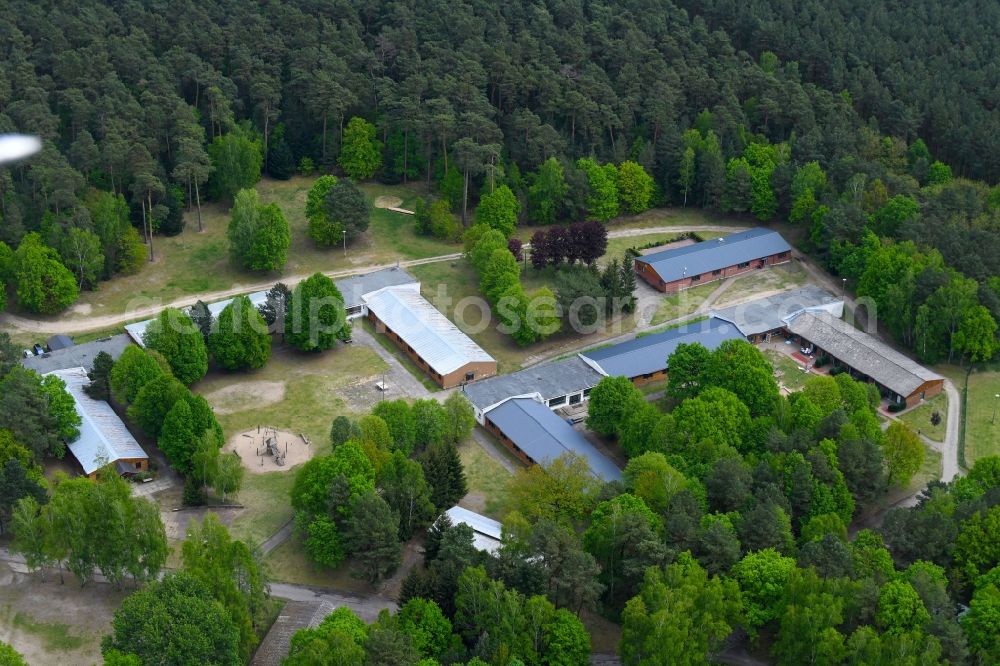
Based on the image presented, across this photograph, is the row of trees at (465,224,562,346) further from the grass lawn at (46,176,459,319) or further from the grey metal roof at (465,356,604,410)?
the grass lawn at (46,176,459,319)

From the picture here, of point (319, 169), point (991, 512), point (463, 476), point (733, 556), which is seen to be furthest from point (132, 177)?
point (991, 512)

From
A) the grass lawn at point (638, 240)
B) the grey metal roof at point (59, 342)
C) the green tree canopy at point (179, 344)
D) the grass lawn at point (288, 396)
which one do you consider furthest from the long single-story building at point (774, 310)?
the grey metal roof at point (59, 342)

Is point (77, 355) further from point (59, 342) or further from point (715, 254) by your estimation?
point (715, 254)

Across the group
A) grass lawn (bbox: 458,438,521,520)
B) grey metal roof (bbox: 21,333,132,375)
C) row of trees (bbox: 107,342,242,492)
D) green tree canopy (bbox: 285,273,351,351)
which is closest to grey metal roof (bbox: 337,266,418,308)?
green tree canopy (bbox: 285,273,351,351)

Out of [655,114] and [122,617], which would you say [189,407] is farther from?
[655,114]

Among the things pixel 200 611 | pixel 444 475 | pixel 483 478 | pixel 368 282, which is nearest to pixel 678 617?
pixel 444 475

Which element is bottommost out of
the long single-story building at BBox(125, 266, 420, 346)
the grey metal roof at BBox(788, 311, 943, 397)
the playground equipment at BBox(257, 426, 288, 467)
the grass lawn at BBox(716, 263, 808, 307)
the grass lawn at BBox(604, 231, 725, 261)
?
the playground equipment at BBox(257, 426, 288, 467)

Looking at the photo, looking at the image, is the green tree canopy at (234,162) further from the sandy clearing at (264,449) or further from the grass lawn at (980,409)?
the grass lawn at (980,409)
